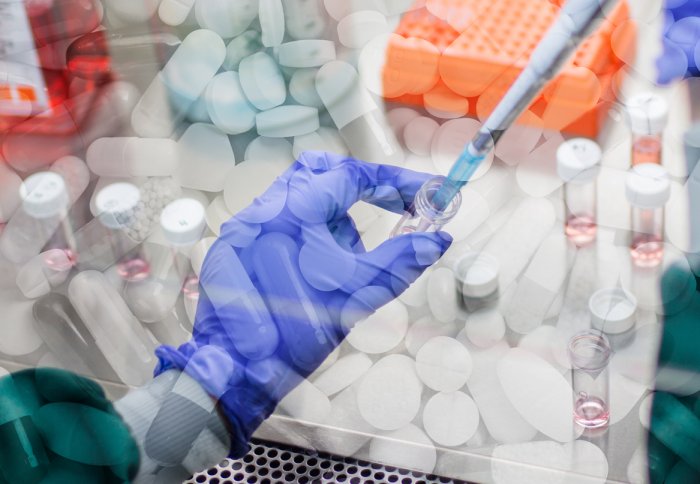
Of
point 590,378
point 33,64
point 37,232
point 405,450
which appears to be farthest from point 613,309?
point 33,64

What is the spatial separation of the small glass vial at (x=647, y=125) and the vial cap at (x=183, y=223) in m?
0.58

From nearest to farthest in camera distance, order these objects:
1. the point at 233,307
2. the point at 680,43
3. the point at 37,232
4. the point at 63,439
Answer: the point at 63,439, the point at 233,307, the point at 680,43, the point at 37,232

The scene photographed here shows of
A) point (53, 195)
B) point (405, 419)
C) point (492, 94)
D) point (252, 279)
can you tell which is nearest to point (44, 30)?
point (53, 195)

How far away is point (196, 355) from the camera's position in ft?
2.94

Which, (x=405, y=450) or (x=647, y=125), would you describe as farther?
(x=647, y=125)

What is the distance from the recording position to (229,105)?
47.3 inches

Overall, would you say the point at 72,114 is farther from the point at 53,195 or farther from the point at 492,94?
the point at 492,94

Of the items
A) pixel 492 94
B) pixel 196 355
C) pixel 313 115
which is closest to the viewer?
pixel 196 355

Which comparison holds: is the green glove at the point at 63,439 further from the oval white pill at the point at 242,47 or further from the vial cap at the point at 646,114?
the vial cap at the point at 646,114

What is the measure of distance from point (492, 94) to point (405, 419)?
420mm

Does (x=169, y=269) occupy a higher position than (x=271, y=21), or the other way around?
(x=271, y=21)

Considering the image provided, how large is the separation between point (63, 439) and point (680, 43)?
2.88 feet

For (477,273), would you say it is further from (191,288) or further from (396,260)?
(191,288)

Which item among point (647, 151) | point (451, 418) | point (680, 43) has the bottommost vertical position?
point (451, 418)
